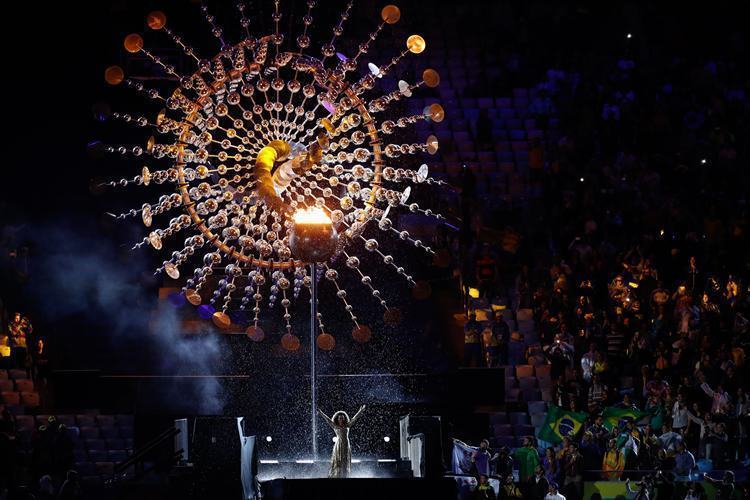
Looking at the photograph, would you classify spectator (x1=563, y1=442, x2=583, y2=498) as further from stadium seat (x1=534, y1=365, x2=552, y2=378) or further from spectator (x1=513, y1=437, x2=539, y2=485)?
stadium seat (x1=534, y1=365, x2=552, y2=378)

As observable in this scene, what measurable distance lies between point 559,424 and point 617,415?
988 mm

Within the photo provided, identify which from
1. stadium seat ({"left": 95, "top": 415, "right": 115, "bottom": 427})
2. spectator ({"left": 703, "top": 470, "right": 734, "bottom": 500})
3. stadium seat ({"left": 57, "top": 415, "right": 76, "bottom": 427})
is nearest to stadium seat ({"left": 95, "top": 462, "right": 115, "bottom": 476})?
stadium seat ({"left": 95, "top": 415, "right": 115, "bottom": 427})

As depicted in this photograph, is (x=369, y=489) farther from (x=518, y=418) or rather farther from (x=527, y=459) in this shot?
(x=518, y=418)

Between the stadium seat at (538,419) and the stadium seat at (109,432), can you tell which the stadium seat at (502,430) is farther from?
the stadium seat at (109,432)

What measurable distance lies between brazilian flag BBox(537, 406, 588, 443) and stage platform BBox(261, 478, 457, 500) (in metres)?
5.53

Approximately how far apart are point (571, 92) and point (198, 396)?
44.1 ft

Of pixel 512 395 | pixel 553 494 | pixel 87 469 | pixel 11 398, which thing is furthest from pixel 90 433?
pixel 553 494

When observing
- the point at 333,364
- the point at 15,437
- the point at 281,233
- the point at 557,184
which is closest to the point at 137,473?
the point at 15,437

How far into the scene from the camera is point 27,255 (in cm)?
2230

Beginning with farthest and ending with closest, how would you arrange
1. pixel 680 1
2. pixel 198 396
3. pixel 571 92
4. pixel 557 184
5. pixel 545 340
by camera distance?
pixel 680 1, pixel 571 92, pixel 557 184, pixel 545 340, pixel 198 396

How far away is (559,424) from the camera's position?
19062mm

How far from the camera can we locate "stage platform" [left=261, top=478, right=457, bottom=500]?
13.4 m

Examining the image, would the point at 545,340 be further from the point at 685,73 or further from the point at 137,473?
the point at 685,73

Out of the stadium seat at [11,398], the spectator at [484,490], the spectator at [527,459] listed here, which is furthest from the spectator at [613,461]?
the stadium seat at [11,398]
